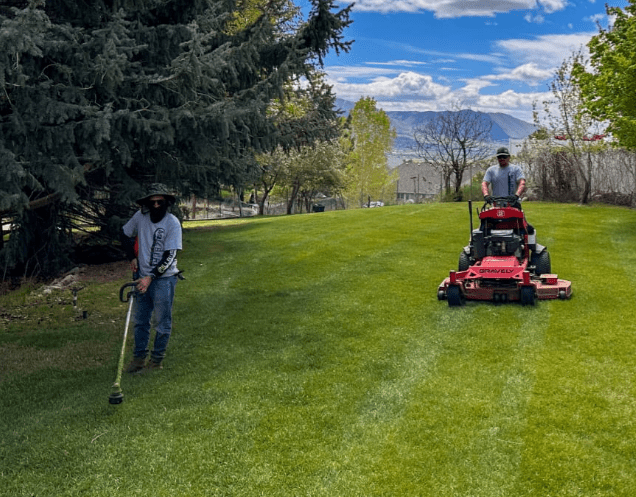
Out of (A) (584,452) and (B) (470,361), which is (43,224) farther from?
(A) (584,452)

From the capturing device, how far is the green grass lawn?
14.3 feet

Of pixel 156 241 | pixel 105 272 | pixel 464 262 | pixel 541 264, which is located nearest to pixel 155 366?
pixel 156 241

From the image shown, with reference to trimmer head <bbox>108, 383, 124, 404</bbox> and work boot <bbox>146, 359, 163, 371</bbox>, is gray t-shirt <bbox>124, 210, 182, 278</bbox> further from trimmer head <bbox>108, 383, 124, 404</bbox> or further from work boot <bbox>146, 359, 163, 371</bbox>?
trimmer head <bbox>108, 383, 124, 404</bbox>

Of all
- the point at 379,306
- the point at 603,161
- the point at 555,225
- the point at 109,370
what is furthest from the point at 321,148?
the point at 109,370

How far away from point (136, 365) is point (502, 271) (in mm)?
4765

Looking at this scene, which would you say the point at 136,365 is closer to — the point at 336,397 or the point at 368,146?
the point at 336,397

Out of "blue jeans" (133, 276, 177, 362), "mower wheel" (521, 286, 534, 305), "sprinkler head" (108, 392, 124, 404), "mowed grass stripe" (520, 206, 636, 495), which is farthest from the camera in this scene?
"mower wheel" (521, 286, 534, 305)

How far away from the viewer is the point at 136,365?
657 cm

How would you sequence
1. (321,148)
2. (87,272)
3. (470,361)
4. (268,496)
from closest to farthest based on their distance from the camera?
(268,496) → (470,361) → (87,272) → (321,148)

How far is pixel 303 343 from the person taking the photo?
7352 mm

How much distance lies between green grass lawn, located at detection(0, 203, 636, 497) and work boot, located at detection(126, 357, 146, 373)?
228 mm

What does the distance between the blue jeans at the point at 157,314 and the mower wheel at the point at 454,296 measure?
3808 mm

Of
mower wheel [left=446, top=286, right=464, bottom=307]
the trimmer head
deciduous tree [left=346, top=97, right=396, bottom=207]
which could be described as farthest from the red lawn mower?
deciduous tree [left=346, top=97, right=396, bottom=207]

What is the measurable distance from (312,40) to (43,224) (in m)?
6.42
